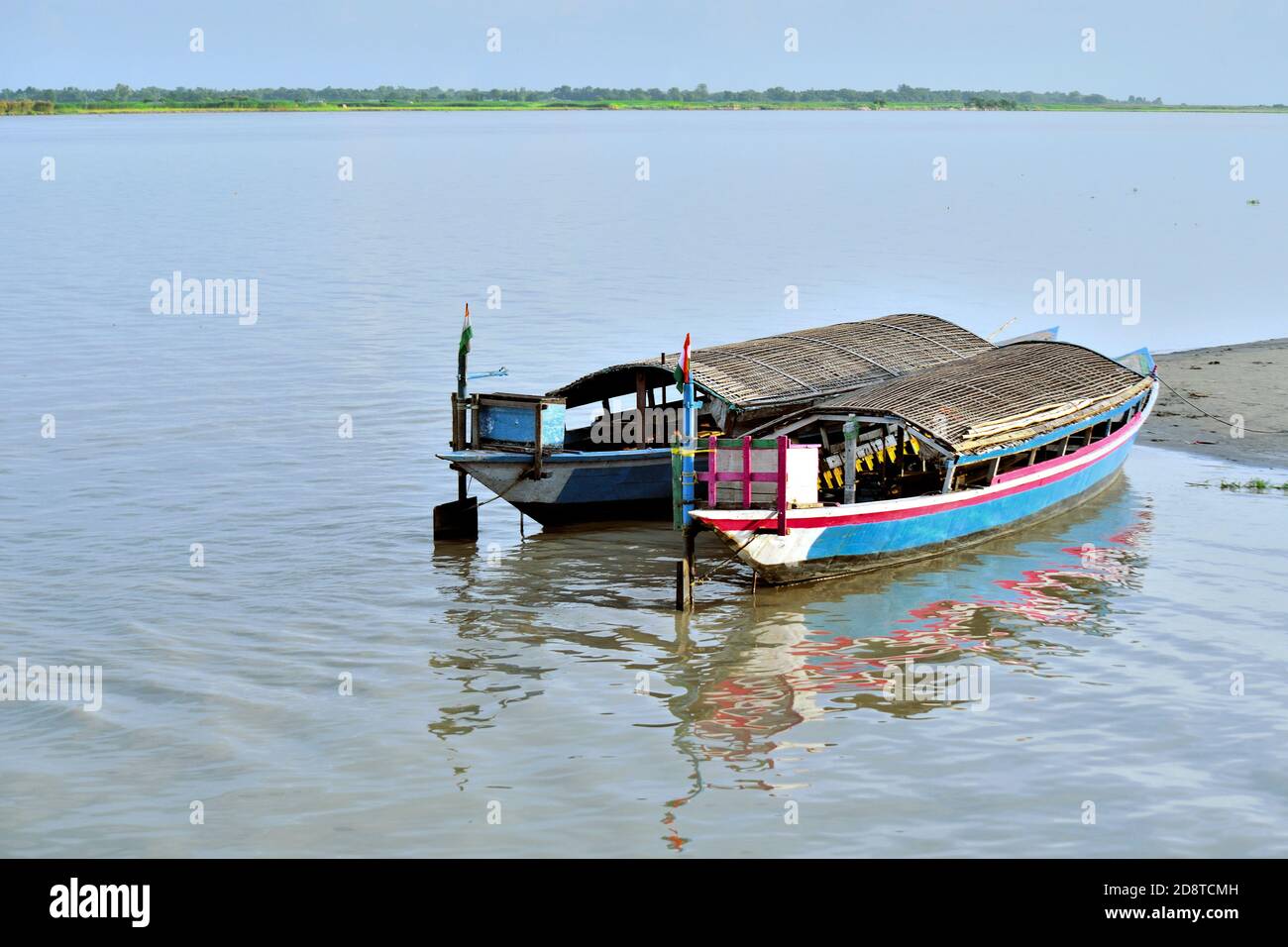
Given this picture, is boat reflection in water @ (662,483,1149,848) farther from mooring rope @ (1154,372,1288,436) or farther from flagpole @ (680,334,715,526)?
mooring rope @ (1154,372,1288,436)

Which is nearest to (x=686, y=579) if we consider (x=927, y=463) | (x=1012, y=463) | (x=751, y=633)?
(x=751, y=633)

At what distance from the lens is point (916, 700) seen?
602 inches

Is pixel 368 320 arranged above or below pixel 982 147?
below

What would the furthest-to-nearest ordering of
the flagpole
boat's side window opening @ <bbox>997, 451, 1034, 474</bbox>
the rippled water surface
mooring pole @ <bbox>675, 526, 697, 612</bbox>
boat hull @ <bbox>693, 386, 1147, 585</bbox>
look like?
1. boat's side window opening @ <bbox>997, 451, 1034, 474</bbox>
2. boat hull @ <bbox>693, 386, 1147, 585</bbox>
3. mooring pole @ <bbox>675, 526, 697, 612</bbox>
4. the flagpole
5. the rippled water surface

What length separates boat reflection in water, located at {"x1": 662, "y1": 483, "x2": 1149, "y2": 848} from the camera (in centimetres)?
1465

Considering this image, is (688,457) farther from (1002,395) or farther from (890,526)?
(1002,395)

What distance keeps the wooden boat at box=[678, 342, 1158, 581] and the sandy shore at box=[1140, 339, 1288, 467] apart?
260cm

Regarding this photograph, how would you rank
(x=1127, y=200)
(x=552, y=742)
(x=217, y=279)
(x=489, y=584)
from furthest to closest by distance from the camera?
(x=1127, y=200) < (x=217, y=279) < (x=489, y=584) < (x=552, y=742)

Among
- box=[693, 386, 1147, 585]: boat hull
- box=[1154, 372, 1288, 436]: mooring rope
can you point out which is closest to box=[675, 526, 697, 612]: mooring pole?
box=[693, 386, 1147, 585]: boat hull

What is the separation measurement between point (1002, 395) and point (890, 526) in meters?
3.57

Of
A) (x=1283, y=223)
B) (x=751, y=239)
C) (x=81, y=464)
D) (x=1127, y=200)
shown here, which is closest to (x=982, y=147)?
(x=1127, y=200)

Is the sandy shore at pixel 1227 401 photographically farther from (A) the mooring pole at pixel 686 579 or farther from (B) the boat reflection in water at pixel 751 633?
(A) the mooring pole at pixel 686 579
